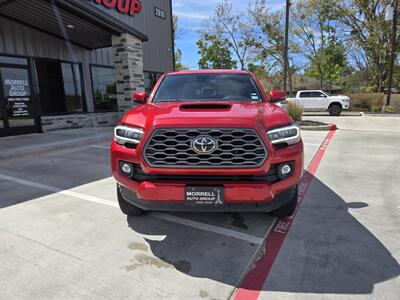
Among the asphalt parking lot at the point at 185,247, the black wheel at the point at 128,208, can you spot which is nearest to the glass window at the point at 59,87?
the asphalt parking lot at the point at 185,247

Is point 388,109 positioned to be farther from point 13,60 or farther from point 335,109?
point 13,60

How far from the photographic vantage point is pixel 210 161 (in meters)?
2.53

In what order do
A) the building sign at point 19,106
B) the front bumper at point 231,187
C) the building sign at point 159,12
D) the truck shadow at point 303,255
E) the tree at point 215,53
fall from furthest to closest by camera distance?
1. the tree at point 215,53
2. the building sign at point 159,12
3. the building sign at point 19,106
4. the front bumper at point 231,187
5. the truck shadow at point 303,255

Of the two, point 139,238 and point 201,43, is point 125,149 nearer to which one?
point 139,238

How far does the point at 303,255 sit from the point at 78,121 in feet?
36.5

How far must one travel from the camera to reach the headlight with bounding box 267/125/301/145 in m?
2.58

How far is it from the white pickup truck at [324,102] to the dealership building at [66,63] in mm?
12002

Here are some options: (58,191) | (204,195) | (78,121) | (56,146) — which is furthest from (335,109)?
(204,195)

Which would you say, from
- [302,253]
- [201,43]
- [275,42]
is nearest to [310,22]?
[275,42]

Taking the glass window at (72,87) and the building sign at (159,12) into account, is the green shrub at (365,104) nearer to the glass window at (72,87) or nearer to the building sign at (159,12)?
the building sign at (159,12)

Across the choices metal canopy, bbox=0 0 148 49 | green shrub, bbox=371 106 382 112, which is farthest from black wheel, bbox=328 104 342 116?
metal canopy, bbox=0 0 148 49

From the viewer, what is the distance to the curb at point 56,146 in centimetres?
666

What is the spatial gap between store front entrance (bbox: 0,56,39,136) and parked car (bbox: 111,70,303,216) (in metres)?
8.53

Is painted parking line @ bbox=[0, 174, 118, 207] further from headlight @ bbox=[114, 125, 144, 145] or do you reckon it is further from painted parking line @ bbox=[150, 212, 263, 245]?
headlight @ bbox=[114, 125, 144, 145]
